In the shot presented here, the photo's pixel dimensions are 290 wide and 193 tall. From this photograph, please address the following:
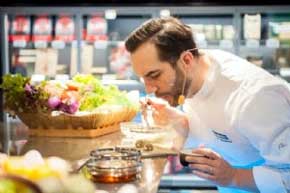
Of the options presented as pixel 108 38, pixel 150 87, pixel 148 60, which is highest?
pixel 108 38

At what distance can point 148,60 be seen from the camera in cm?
228

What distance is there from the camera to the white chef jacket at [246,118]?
2.00 meters

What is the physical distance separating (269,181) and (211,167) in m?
0.25

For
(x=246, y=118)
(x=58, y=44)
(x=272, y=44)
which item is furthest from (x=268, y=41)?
(x=246, y=118)

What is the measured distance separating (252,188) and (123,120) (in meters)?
1.01

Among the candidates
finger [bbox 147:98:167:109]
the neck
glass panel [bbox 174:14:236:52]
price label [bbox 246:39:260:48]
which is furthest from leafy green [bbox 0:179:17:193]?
price label [bbox 246:39:260:48]

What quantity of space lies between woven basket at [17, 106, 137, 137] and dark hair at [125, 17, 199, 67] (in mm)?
437

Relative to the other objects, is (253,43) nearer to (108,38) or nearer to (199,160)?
(108,38)

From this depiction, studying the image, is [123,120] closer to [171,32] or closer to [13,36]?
[171,32]

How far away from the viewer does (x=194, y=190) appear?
14.0 feet

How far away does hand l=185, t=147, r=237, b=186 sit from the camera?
1.91 meters

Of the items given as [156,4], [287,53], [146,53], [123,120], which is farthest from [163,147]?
[287,53]

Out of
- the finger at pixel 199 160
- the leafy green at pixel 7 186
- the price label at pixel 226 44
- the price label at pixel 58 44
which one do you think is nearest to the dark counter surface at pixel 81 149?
the finger at pixel 199 160

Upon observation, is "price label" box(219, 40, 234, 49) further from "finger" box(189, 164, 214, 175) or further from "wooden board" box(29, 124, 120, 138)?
"finger" box(189, 164, 214, 175)
